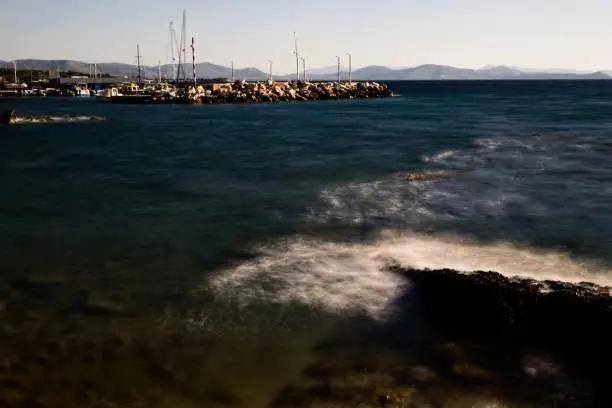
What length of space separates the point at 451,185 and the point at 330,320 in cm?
1777

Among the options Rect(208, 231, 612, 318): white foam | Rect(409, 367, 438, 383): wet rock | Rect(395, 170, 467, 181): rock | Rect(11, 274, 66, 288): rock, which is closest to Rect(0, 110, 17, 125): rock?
Rect(395, 170, 467, 181): rock

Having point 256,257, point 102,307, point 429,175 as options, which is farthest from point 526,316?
point 429,175

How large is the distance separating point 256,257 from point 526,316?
862 centimetres

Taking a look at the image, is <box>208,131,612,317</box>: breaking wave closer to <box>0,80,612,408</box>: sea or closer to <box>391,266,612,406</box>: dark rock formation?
<box>0,80,612,408</box>: sea

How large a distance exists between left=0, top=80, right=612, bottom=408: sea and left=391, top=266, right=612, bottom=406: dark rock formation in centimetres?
99

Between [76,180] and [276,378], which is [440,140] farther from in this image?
[276,378]

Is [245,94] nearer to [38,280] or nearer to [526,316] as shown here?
[38,280]

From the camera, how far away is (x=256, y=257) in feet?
60.2

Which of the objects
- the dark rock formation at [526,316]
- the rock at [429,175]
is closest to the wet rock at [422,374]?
the dark rock formation at [526,316]

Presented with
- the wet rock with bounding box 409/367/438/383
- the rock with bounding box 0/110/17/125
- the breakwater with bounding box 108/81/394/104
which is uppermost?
the breakwater with bounding box 108/81/394/104

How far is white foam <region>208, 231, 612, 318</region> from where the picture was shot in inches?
595

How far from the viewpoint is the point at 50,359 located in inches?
458

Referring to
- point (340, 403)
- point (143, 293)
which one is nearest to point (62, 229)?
point (143, 293)

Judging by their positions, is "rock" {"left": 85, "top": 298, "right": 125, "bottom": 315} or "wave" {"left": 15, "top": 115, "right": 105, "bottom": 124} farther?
"wave" {"left": 15, "top": 115, "right": 105, "bottom": 124}
